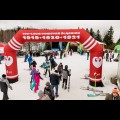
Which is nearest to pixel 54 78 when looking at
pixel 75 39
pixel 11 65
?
pixel 75 39

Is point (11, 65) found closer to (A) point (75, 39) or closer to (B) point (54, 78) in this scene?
(B) point (54, 78)

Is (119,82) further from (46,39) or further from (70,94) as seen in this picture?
(46,39)

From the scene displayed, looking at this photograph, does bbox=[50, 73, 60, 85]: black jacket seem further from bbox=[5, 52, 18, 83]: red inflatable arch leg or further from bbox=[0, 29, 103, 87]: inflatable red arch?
bbox=[5, 52, 18, 83]: red inflatable arch leg

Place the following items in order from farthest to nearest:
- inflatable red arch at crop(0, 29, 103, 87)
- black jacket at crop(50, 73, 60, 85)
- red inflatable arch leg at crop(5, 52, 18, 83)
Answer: red inflatable arch leg at crop(5, 52, 18, 83), inflatable red arch at crop(0, 29, 103, 87), black jacket at crop(50, 73, 60, 85)

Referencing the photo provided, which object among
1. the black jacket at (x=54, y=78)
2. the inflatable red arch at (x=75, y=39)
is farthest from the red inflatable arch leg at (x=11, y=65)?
A: the black jacket at (x=54, y=78)

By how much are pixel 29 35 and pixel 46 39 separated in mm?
1079

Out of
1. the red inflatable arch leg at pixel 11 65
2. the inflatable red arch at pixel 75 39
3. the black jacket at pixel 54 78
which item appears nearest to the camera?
the black jacket at pixel 54 78

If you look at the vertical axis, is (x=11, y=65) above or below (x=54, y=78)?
above

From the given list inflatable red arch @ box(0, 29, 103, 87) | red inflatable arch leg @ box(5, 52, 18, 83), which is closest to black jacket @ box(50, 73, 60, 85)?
inflatable red arch @ box(0, 29, 103, 87)

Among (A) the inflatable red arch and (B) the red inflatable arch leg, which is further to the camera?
(B) the red inflatable arch leg

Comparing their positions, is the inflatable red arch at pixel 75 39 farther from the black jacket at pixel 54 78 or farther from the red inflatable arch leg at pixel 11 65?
the black jacket at pixel 54 78

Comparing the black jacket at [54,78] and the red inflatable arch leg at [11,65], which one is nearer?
the black jacket at [54,78]

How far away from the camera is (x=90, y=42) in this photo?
12062mm

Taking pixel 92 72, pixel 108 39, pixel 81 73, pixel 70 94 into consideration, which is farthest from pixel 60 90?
pixel 108 39
